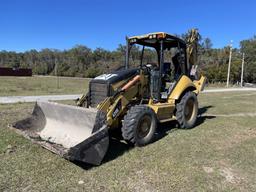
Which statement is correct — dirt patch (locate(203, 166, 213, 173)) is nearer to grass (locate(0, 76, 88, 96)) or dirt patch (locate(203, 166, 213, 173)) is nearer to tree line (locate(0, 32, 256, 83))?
grass (locate(0, 76, 88, 96))

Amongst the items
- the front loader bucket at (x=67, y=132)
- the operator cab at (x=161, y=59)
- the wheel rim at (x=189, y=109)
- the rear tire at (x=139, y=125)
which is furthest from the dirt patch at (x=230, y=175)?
the wheel rim at (x=189, y=109)

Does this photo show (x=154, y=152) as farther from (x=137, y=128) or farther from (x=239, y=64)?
(x=239, y=64)

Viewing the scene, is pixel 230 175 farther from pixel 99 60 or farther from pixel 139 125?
pixel 99 60

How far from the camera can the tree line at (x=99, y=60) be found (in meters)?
53.1

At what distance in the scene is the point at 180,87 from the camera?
7469 millimetres

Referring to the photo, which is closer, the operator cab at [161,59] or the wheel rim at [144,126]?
the wheel rim at [144,126]

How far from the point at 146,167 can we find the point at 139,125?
1.12 meters

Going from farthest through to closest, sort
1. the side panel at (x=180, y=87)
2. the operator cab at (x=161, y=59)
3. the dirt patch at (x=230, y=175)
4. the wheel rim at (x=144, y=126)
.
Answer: the side panel at (x=180, y=87) → the operator cab at (x=161, y=59) → the wheel rim at (x=144, y=126) → the dirt patch at (x=230, y=175)

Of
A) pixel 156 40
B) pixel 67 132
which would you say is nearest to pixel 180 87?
pixel 156 40

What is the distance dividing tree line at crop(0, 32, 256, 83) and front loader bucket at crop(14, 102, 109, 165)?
1270 inches

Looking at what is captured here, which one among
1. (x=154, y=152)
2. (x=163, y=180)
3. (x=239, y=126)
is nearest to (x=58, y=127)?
(x=154, y=152)

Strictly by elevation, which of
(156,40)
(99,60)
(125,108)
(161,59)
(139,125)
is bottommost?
(139,125)

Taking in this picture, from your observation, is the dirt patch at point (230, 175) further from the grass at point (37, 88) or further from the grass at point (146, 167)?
the grass at point (37, 88)

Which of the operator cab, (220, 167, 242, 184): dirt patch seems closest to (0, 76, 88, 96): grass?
the operator cab
